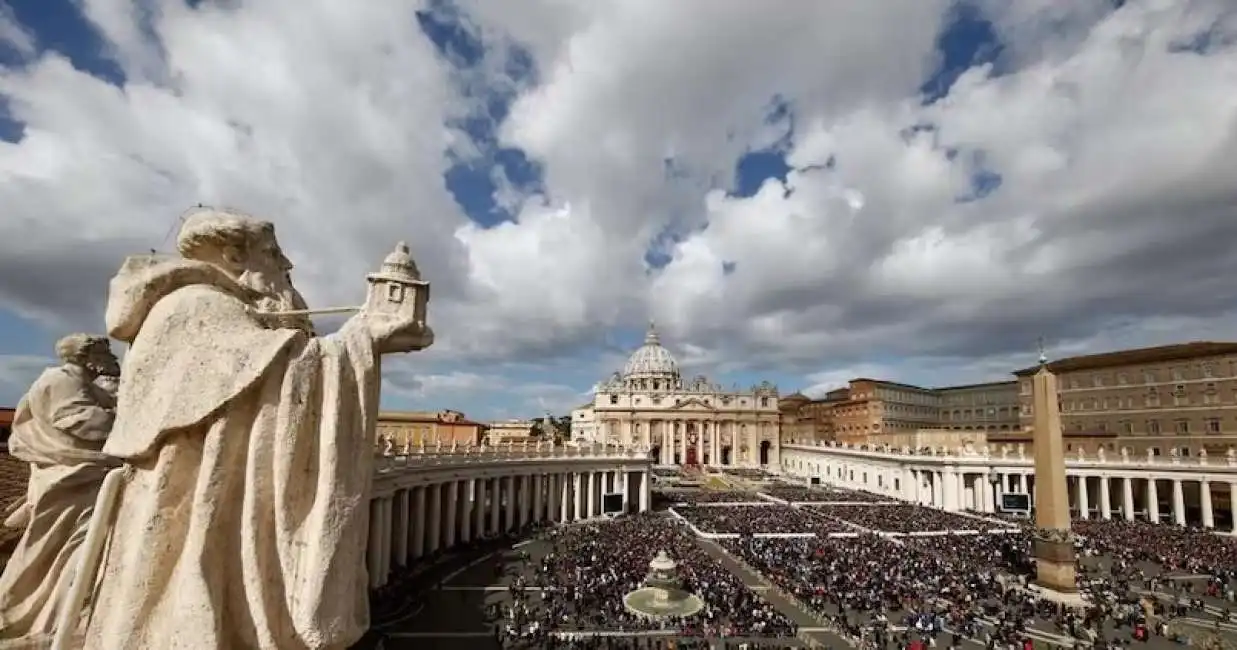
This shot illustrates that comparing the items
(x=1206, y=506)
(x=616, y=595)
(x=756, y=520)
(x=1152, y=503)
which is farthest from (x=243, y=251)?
(x=1152, y=503)

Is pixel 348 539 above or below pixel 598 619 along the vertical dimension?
above

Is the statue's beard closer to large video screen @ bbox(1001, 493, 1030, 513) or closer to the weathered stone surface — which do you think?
the weathered stone surface

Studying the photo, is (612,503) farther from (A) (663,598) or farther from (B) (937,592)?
(B) (937,592)

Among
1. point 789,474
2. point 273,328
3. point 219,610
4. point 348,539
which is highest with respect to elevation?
point 273,328

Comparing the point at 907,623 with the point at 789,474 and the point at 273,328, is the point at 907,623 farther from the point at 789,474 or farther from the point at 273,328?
the point at 789,474

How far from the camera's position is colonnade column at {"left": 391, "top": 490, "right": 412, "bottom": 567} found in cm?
3522

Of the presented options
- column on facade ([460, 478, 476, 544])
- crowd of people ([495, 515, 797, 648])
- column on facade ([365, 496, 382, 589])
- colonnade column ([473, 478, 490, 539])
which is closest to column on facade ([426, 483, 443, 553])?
column on facade ([460, 478, 476, 544])

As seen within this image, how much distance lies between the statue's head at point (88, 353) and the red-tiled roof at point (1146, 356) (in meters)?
82.3

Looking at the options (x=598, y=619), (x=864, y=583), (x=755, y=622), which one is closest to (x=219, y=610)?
(x=598, y=619)

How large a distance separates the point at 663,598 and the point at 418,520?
16.5 m

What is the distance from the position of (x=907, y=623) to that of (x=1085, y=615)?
8387 mm

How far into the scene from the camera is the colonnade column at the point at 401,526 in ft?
116

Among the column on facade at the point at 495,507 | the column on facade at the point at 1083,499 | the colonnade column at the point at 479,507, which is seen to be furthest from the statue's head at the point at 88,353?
the column on facade at the point at 1083,499

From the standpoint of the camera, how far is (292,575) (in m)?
4.75
